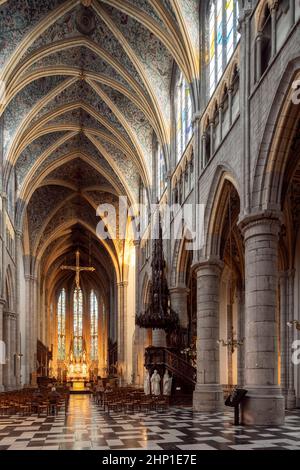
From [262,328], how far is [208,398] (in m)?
7.06

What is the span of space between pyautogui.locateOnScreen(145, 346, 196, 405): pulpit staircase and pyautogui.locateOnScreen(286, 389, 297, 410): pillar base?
15.0 ft

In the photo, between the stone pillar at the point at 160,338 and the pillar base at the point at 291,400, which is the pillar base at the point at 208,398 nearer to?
the pillar base at the point at 291,400

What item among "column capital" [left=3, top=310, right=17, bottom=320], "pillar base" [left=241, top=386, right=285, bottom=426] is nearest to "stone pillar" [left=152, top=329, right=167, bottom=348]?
"column capital" [left=3, top=310, right=17, bottom=320]

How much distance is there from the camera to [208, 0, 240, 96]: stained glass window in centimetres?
2120

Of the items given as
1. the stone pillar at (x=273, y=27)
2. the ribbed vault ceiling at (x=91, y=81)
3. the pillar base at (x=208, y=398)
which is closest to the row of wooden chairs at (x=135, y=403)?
the pillar base at (x=208, y=398)

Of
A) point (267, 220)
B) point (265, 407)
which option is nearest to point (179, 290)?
point (267, 220)

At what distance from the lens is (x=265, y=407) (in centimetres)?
1600

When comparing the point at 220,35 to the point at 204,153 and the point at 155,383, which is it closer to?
the point at 204,153

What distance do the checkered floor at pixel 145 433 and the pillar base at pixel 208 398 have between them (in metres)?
1.84

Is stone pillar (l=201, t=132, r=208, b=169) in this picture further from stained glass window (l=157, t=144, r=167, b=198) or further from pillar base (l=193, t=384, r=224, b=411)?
stained glass window (l=157, t=144, r=167, b=198)

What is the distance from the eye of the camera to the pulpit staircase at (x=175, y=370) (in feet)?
88.9

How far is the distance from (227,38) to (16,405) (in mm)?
15473

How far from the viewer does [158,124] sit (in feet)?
104

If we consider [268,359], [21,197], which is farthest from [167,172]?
[268,359]
